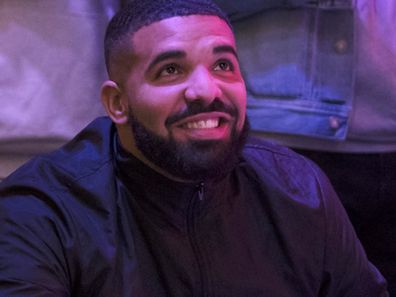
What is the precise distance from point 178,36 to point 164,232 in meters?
0.28

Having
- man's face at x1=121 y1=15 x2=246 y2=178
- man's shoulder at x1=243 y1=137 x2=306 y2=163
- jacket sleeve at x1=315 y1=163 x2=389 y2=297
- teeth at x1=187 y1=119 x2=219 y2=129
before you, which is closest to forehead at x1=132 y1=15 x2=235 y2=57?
man's face at x1=121 y1=15 x2=246 y2=178

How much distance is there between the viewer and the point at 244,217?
3.21 ft

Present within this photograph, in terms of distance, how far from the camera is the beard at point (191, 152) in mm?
875

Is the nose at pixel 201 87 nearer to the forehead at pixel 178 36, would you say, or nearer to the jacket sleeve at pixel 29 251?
the forehead at pixel 178 36

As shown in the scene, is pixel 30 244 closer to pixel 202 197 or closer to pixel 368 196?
pixel 202 197

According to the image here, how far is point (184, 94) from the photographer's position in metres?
0.87

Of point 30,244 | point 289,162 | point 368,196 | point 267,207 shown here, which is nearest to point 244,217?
point 267,207

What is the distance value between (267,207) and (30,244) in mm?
367

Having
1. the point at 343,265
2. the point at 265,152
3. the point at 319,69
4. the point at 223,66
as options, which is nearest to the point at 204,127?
the point at 223,66

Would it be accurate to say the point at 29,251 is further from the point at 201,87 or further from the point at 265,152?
the point at 265,152

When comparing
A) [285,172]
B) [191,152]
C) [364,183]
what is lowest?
[364,183]

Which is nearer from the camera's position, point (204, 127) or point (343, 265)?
point (204, 127)

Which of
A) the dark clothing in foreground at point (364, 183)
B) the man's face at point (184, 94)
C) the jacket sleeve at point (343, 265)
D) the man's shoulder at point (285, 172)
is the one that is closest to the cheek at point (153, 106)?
the man's face at point (184, 94)

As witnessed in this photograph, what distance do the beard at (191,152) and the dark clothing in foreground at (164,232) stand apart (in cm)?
3
